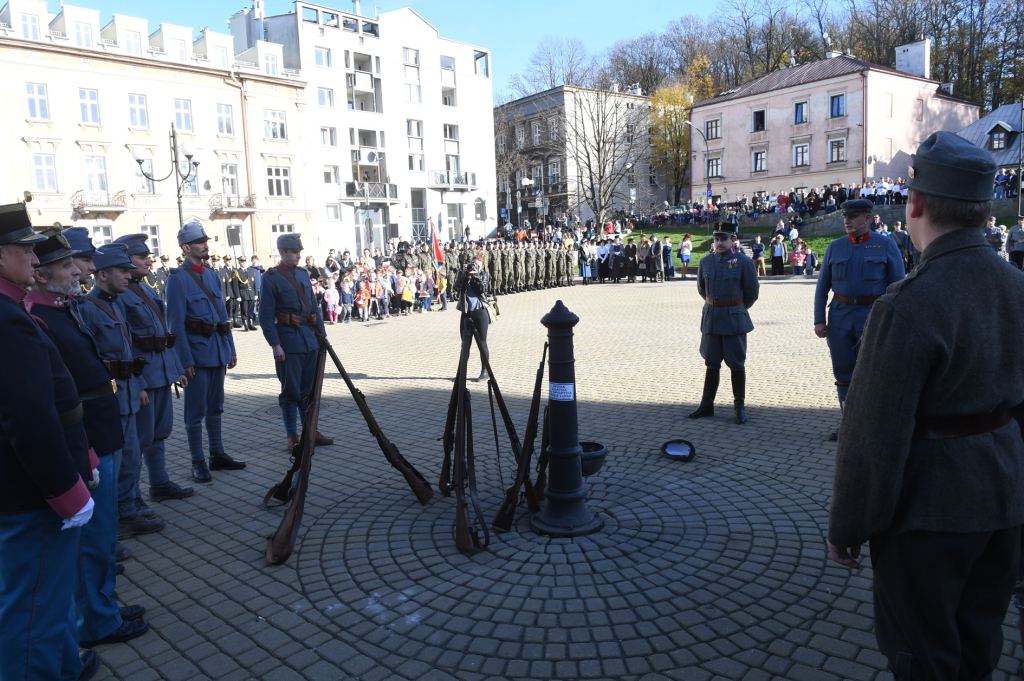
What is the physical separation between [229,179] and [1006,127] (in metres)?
48.0

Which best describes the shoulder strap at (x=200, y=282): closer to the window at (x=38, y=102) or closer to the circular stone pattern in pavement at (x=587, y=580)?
the circular stone pattern in pavement at (x=587, y=580)

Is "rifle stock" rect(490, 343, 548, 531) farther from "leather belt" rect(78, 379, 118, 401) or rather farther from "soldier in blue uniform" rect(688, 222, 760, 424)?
"soldier in blue uniform" rect(688, 222, 760, 424)

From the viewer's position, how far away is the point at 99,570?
11.9 ft

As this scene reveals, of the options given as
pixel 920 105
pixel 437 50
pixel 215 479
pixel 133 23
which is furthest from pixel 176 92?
pixel 920 105

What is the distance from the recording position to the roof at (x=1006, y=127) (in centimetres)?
4375

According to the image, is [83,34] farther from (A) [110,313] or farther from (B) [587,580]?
(B) [587,580]

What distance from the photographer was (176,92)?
3922 centimetres

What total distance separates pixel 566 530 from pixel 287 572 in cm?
178

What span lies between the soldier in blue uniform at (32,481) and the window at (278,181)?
43.7m

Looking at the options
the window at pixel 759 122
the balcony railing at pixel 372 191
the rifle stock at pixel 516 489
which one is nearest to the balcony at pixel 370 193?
the balcony railing at pixel 372 191

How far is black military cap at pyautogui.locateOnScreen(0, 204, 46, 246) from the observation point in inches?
108

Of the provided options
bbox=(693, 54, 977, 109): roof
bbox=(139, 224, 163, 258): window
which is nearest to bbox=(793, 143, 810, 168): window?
bbox=(693, 54, 977, 109): roof

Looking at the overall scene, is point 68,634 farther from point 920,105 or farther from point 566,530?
point 920,105

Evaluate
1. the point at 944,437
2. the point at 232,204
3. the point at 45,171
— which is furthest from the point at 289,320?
the point at 232,204
